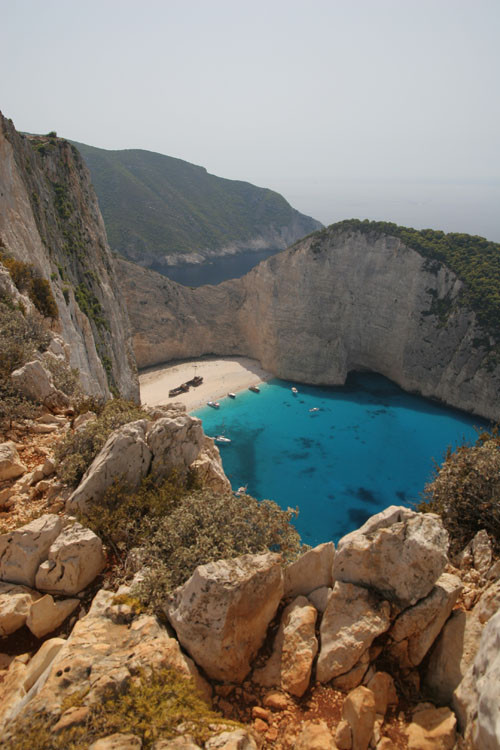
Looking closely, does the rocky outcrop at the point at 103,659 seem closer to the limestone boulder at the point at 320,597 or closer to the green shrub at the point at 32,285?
the limestone boulder at the point at 320,597

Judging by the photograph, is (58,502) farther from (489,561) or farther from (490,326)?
(490,326)

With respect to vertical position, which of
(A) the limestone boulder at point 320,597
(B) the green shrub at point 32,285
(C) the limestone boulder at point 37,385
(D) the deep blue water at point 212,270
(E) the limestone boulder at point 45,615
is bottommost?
(A) the limestone boulder at point 320,597

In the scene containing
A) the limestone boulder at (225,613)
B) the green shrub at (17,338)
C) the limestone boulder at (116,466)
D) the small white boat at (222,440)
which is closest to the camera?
the limestone boulder at (225,613)

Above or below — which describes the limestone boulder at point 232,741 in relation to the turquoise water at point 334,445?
above

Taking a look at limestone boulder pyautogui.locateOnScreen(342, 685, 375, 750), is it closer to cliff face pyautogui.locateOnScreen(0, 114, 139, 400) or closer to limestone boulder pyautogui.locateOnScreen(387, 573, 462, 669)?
limestone boulder pyautogui.locateOnScreen(387, 573, 462, 669)

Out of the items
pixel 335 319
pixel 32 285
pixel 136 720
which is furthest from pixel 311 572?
pixel 335 319

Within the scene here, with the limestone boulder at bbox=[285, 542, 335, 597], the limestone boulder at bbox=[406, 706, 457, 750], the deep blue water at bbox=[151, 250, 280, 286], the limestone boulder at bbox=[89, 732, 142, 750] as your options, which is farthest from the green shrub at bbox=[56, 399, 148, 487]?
the deep blue water at bbox=[151, 250, 280, 286]

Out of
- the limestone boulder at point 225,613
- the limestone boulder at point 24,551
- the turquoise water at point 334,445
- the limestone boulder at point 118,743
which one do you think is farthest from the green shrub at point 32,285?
the turquoise water at point 334,445
